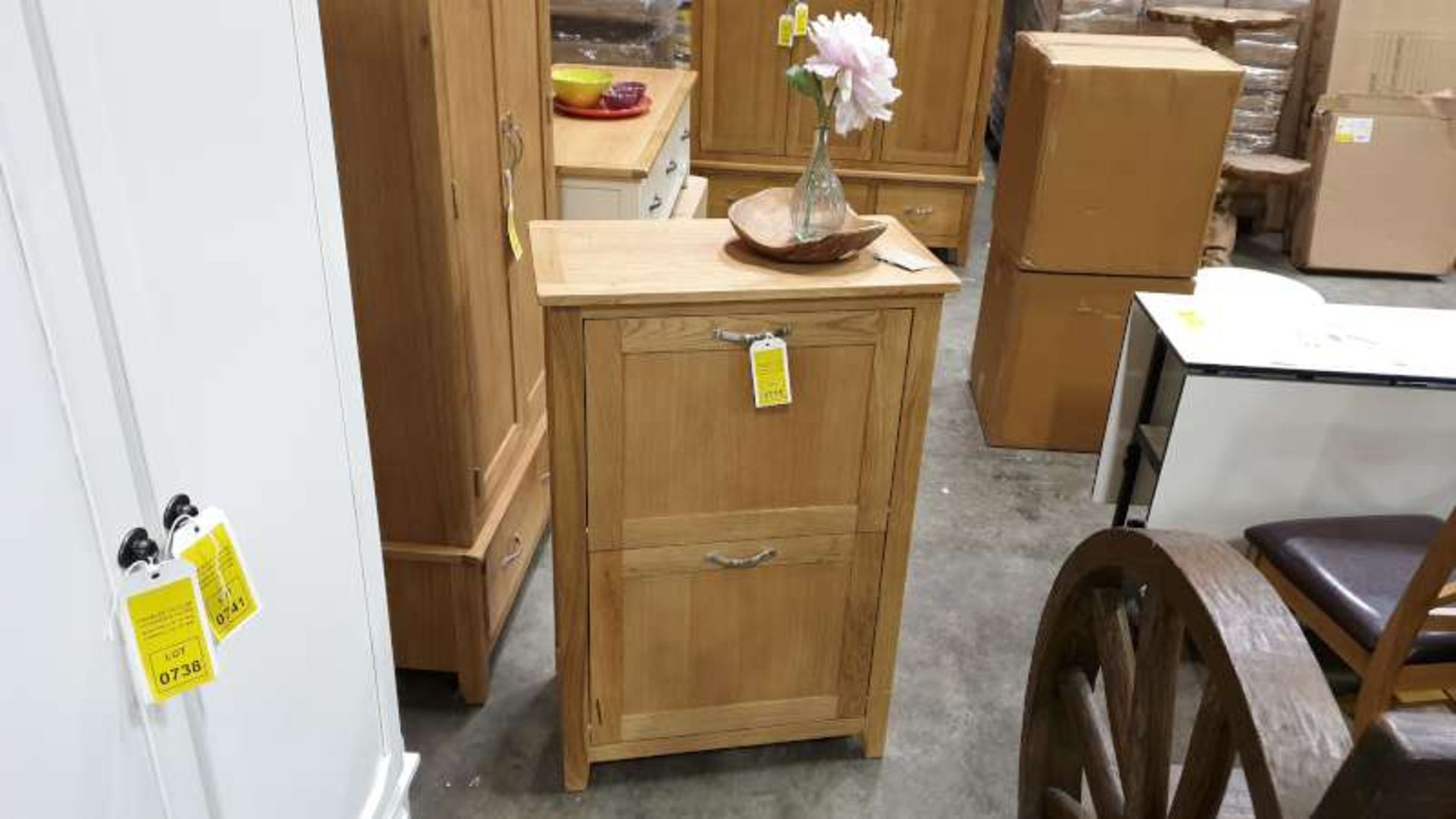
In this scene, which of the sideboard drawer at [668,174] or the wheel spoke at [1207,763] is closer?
the wheel spoke at [1207,763]

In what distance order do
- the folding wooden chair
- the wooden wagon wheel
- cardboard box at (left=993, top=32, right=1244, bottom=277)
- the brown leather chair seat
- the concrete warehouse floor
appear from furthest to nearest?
1. cardboard box at (left=993, top=32, right=1244, bottom=277)
2. the concrete warehouse floor
3. the brown leather chair seat
4. the folding wooden chair
5. the wooden wagon wheel

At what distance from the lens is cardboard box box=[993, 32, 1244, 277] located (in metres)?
2.66

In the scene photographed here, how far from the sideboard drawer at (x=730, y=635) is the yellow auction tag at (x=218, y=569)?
77 centimetres

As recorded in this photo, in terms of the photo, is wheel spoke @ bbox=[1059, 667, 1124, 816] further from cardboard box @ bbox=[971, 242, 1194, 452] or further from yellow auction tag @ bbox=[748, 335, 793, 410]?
cardboard box @ bbox=[971, 242, 1194, 452]

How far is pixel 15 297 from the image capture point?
0.71 m

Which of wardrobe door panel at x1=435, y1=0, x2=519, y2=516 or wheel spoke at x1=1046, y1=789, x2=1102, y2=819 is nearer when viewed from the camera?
wheel spoke at x1=1046, y1=789, x2=1102, y2=819

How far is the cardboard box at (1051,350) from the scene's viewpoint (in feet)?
9.62

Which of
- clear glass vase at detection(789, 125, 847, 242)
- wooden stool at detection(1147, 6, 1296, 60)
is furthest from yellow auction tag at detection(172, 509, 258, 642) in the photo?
wooden stool at detection(1147, 6, 1296, 60)

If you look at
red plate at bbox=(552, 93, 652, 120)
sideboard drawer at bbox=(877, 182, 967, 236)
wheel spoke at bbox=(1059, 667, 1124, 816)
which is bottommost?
sideboard drawer at bbox=(877, 182, 967, 236)

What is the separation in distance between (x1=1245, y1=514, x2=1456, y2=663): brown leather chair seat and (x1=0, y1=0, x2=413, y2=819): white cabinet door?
5.06 ft

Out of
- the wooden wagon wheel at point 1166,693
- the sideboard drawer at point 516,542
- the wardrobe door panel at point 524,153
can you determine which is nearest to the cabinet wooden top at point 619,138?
the wardrobe door panel at point 524,153

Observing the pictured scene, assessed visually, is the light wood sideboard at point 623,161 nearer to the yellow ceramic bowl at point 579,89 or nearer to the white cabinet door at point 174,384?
the yellow ceramic bowl at point 579,89

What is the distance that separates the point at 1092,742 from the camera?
2.77ft

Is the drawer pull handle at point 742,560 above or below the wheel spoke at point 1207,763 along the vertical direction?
below
